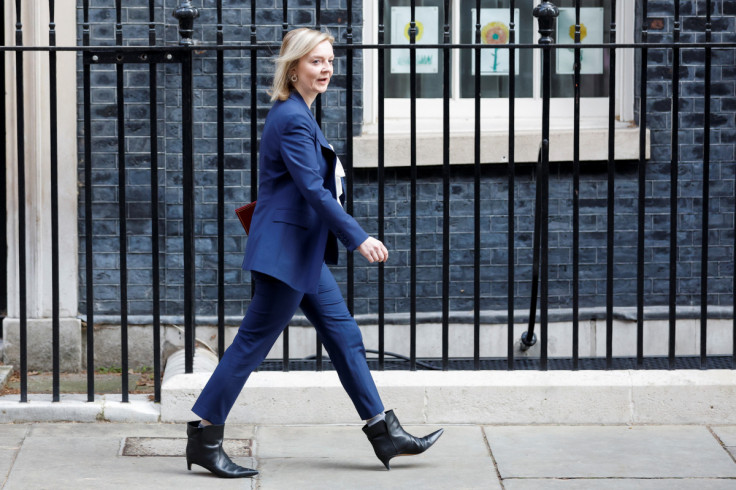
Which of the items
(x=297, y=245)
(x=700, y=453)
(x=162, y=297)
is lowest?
(x=700, y=453)

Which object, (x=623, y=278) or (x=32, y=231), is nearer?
(x=32, y=231)

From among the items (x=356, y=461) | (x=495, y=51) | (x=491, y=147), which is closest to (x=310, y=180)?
(x=356, y=461)

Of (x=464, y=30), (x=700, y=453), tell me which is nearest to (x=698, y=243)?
(x=464, y=30)

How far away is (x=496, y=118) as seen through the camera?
7.25 metres

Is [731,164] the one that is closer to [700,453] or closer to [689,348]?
[689,348]

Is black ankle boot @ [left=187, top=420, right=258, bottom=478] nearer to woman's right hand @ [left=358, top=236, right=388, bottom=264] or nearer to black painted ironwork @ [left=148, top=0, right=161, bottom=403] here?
black painted ironwork @ [left=148, top=0, right=161, bottom=403]

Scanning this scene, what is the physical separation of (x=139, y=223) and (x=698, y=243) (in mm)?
3389

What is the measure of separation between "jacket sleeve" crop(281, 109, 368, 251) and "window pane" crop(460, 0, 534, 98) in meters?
2.96

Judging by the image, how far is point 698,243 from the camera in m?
7.21

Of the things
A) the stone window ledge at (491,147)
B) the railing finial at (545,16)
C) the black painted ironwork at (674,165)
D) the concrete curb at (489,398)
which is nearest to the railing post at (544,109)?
the railing finial at (545,16)

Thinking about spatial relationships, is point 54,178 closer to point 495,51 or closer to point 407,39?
point 407,39

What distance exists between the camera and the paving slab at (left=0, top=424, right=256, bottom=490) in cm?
457

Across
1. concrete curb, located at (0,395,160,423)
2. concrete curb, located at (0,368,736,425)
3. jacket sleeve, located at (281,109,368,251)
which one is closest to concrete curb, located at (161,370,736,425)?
concrete curb, located at (0,368,736,425)

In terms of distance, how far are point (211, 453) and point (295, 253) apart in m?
0.87
